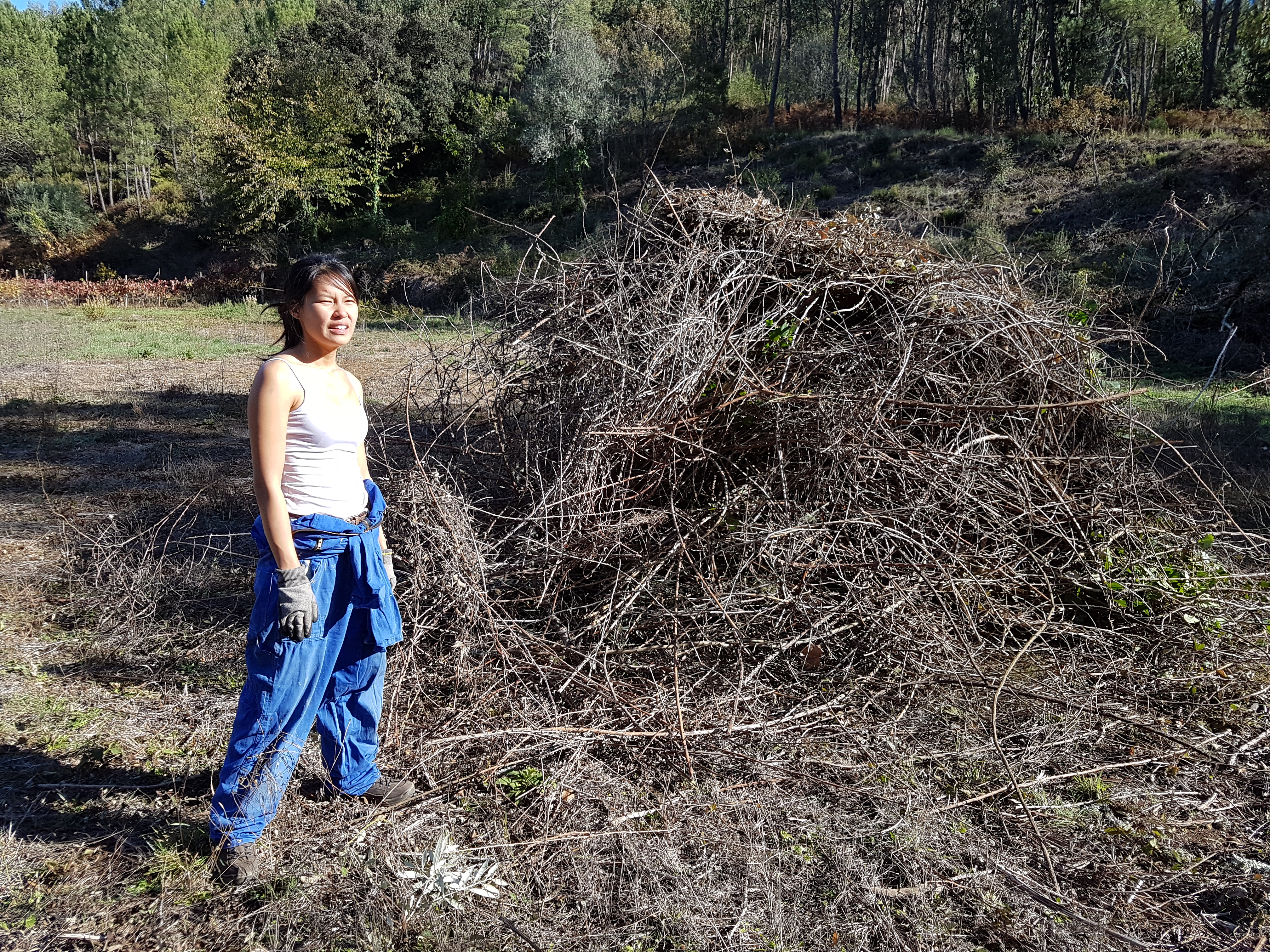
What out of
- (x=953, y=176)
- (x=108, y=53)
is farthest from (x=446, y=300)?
(x=108, y=53)

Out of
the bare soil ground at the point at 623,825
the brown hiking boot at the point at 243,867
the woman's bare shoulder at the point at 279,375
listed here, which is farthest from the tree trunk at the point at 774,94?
the brown hiking boot at the point at 243,867

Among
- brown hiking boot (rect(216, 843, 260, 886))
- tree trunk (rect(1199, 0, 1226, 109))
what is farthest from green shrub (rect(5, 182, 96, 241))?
tree trunk (rect(1199, 0, 1226, 109))

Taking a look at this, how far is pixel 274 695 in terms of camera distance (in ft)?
7.27

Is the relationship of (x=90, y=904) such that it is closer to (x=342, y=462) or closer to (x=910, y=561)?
(x=342, y=462)

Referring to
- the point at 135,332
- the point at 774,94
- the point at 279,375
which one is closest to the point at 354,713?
the point at 279,375

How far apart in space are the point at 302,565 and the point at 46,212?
1813 inches

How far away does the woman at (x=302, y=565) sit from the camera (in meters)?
2.17

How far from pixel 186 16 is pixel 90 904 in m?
52.8

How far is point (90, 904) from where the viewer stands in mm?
2199

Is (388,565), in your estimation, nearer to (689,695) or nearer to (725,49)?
(689,695)

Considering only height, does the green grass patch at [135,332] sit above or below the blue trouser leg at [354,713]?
above

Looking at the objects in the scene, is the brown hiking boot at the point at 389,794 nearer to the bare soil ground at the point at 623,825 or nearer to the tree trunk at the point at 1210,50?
the bare soil ground at the point at 623,825

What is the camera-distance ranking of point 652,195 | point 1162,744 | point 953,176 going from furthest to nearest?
point 953,176 < point 652,195 < point 1162,744

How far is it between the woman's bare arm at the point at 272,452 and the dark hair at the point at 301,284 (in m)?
0.16
